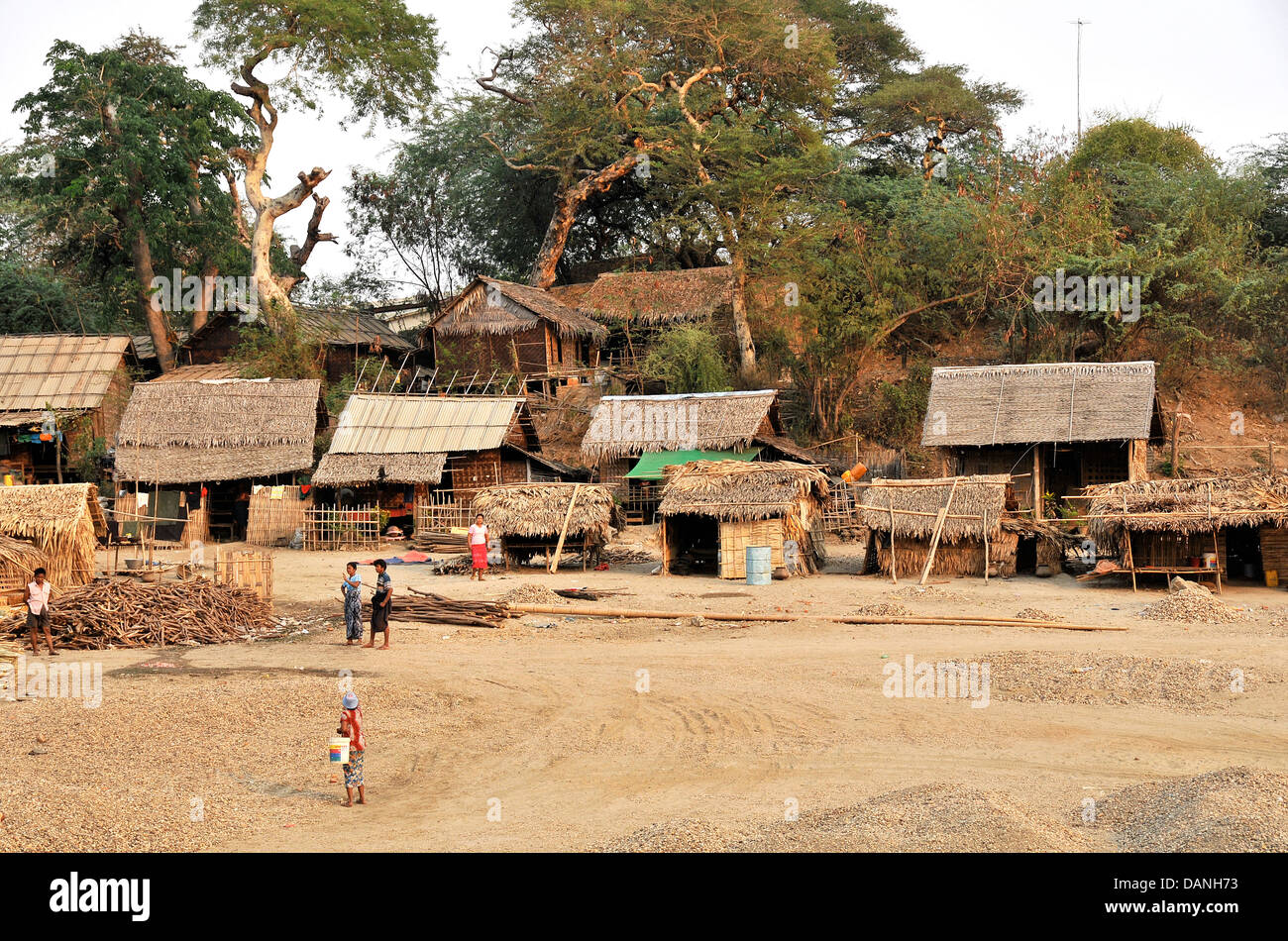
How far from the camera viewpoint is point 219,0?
35844 millimetres

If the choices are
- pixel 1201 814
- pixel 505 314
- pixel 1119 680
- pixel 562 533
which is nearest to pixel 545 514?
pixel 562 533

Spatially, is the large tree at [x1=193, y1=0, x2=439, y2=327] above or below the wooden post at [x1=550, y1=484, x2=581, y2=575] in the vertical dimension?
above

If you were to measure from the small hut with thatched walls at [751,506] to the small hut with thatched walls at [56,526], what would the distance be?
1037 centimetres

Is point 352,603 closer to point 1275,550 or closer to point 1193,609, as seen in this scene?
point 1193,609

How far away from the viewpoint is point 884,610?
17.9m

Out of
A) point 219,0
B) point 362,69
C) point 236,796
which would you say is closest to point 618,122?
point 362,69

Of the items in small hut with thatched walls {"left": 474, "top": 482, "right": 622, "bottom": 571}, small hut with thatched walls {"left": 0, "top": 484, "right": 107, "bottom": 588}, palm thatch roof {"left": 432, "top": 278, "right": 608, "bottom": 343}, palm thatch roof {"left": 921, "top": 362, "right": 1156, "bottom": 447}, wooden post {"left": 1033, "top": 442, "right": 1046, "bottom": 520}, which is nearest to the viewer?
small hut with thatched walls {"left": 0, "top": 484, "right": 107, "bottom": 588}

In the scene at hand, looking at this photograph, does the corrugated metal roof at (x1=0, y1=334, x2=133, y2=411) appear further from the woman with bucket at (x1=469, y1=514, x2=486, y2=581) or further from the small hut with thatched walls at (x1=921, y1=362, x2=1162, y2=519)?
the small hut with thatched walls at (x1=921, y1=362, x2=1162, y2=519)

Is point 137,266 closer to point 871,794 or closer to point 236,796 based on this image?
point 236,796

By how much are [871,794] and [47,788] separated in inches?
256

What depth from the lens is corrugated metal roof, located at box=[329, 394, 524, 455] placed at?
29156 millimetres

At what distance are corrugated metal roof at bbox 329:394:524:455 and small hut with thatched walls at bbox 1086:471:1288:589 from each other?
15.1 m

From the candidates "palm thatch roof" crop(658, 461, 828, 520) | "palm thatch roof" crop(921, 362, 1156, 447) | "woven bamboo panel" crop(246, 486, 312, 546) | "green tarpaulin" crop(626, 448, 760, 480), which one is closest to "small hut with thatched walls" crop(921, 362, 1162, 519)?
"palm thatch roof" crop(921, 362, 1156, 447)

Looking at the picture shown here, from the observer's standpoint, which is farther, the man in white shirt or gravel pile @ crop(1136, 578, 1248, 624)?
gravel pile @ crop(1136, 578, 1248, 624)
